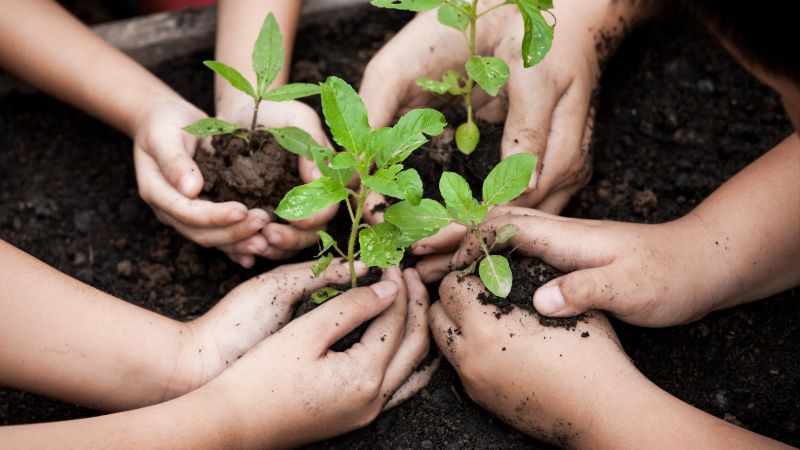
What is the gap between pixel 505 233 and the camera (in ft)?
5.27

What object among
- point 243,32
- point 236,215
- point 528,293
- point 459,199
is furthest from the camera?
point 243,32

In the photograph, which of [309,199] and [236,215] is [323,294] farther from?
[309,199]

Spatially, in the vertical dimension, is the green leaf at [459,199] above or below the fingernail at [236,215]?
above

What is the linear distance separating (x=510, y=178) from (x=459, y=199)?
0.11 m

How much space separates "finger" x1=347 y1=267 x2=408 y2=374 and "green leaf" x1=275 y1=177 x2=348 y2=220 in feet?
1.35

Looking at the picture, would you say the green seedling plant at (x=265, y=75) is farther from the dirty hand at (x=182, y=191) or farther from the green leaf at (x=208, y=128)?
the dirty hand at (x=182, y=191)

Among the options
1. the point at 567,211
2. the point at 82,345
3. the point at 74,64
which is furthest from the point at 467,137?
the point at 74,64

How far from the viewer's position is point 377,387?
166cm

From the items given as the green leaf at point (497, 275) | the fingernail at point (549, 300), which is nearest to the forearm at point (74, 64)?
the green leaf at point (497, 275)

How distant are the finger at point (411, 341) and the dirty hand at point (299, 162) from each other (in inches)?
10.2

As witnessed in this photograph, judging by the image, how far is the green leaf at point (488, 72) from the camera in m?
1.60

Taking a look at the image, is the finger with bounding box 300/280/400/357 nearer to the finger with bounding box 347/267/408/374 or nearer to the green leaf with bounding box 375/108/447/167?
the finger with bounding box 347/267/408/374

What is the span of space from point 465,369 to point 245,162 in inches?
28.4

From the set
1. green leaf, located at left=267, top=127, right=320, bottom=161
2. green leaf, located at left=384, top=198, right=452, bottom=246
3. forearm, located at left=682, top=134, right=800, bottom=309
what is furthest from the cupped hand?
green leaf, located at left=267, top=127, right=320, bottom=161
